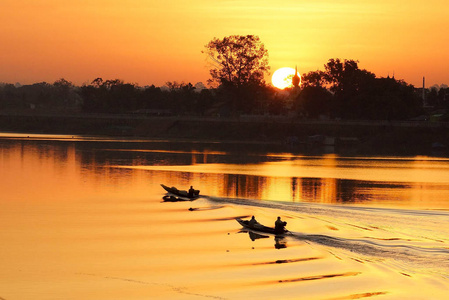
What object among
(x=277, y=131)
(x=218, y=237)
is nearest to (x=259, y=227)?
(x=218, y=237)

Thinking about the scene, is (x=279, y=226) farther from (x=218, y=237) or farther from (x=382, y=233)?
(x=382, y=233)

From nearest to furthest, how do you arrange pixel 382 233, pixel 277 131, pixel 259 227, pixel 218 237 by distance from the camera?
pixel 218 237, pixel 259 227, pixel 382 233, pixel 277 131

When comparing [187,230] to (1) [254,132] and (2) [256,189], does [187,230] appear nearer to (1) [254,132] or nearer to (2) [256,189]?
(2) [256,189]

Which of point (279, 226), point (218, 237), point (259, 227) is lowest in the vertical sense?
point (218, 237)

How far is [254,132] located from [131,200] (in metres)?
108

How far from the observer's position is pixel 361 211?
5209cm

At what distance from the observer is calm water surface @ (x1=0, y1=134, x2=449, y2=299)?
3009cm

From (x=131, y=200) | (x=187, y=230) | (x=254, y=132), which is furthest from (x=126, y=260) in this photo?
(x=254, y=132)

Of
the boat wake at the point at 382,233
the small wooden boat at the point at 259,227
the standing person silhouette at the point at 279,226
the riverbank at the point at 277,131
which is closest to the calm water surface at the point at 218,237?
the boat wake at the point at 382,233

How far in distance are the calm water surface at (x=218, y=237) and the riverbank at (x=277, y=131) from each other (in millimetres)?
60739

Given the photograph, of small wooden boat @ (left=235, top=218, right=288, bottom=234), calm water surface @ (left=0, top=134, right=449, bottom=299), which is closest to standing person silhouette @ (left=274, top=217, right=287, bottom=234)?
small wooden boat @ (left=235, top=218, right=288, bottom=234)

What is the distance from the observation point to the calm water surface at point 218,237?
30094 millimetres

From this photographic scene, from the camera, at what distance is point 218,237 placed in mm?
40938

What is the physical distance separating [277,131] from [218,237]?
4777 inches
